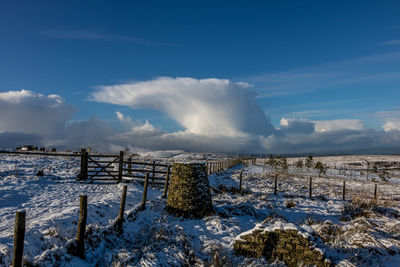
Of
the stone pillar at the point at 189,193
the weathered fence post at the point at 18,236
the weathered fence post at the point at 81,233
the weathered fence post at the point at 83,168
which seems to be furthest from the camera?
the weathered fence post at the point at 83,168

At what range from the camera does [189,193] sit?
10562 mm

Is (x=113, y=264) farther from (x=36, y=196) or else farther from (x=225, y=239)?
(x=36, y=196)

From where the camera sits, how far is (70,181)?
15195mm

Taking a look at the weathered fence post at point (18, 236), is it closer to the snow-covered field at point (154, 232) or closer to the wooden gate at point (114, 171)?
the snow-covered field at point (154, 232)

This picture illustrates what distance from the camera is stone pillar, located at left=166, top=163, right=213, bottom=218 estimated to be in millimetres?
10422

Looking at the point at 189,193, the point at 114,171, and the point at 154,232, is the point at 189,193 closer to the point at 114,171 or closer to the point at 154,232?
the point at 154,232

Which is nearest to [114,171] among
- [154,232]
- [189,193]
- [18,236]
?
[189,193]

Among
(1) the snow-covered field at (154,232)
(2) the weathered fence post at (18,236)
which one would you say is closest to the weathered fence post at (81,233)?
(1) the snow-covered field at (154,232)

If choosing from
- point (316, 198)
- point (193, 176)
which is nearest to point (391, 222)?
point (316, 198)

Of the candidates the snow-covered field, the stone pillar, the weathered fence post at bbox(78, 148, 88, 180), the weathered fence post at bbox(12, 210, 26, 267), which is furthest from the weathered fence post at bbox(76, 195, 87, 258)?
the weathered fence post at bbox(78, 148, 88, 180)

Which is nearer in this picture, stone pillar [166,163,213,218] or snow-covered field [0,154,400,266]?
snow-covered field [0,154,400,266]

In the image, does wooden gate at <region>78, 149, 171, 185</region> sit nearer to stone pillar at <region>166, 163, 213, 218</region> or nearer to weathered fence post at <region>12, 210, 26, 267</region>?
stone pillar at <region>166, 163, 213, 218</region>

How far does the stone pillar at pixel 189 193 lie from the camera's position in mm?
10422

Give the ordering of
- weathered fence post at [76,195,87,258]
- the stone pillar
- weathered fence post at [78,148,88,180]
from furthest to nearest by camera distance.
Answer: weathered fence post at [78,148,88,180], the stone pillar, weathered fence post at [76,195,87,258]
